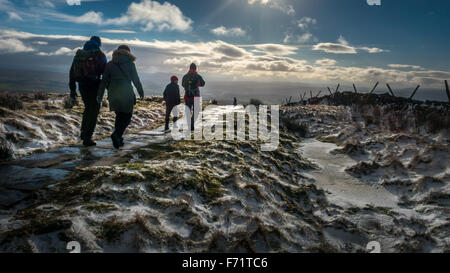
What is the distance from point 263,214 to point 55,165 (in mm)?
3996

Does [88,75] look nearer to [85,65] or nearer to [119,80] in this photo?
[85,65]

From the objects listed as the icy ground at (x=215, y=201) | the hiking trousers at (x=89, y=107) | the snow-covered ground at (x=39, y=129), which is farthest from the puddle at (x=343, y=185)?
the snow-covered ground at (x=39, y=129)

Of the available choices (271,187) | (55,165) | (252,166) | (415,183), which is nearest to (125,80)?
(55,165)

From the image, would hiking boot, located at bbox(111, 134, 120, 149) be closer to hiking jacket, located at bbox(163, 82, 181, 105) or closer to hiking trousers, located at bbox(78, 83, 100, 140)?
hiking trousers, located at bbox(78, 83, 100, 140)

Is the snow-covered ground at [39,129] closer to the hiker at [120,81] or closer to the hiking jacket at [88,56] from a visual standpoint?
the hiking jacket at [88,56]

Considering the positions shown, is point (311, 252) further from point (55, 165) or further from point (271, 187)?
point (55, 165)

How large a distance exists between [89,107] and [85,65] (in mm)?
1057

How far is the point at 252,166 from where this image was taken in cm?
643

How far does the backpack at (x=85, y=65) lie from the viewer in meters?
5.89

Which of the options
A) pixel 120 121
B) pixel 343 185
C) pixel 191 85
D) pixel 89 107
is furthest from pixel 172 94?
pixel 343 185

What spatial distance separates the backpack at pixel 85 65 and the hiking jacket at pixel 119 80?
292 millimetres

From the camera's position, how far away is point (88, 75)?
19.8 ft
